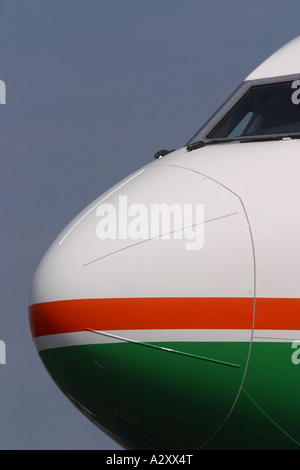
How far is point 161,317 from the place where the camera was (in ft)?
41.8

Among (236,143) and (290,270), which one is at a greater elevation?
(236,143)

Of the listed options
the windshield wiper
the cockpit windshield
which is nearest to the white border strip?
the windshield wiper

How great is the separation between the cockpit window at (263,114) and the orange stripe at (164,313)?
2.03m

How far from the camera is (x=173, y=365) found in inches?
502

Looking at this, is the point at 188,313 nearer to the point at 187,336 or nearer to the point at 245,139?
the point at 187,336

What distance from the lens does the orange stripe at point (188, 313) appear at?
12672 mm

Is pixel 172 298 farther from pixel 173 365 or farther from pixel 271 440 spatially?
pixel 271 440

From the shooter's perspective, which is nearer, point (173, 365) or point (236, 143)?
point (173, 365)

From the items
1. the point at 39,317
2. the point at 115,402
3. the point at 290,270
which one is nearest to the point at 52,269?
the point at 39,317

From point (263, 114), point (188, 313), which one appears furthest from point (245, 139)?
point (188, 313)

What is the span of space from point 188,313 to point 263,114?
258cm

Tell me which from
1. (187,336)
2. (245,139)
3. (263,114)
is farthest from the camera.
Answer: (263,114)

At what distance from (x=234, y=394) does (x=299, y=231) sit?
1494 millimetres
